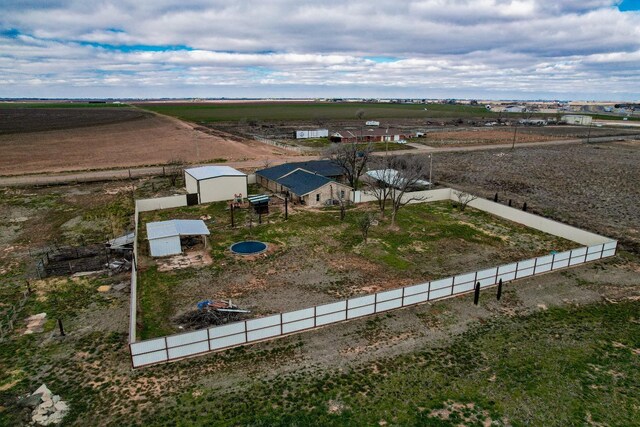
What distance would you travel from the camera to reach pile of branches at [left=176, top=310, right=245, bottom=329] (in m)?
20.8

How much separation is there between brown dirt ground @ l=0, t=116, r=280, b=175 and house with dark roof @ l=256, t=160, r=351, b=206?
2406 centimetres

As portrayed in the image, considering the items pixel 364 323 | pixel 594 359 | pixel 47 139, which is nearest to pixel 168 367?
pixel 364 323

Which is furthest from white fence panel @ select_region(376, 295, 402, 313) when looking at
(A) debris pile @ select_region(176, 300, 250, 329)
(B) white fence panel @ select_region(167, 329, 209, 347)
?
(B) white fence panel @ select_region(167, 329, 209, 347)

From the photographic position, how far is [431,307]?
22.9m

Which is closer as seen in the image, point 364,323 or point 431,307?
point 364,323

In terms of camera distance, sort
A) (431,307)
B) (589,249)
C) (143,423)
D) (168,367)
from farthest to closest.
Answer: (589,249), (431,307), (168,367), (143,423)

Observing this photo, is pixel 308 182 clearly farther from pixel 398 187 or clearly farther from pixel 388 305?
pixel 388 305

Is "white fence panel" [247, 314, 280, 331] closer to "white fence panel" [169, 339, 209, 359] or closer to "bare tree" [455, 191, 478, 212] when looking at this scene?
"white fence panel" [169, 339, 209, 359]

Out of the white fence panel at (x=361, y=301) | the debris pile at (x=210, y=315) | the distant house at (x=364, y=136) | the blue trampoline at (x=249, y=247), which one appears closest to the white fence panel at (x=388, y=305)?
the white fence panel at (x=361, y=301)

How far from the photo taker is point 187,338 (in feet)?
59.1

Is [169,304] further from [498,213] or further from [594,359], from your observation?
[498,213]

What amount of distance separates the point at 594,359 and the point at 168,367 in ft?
63.0

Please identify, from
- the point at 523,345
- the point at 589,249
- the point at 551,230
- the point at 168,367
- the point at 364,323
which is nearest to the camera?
the point at 168,367

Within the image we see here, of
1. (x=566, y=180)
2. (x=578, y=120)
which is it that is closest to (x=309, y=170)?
(x=566, y=180)
